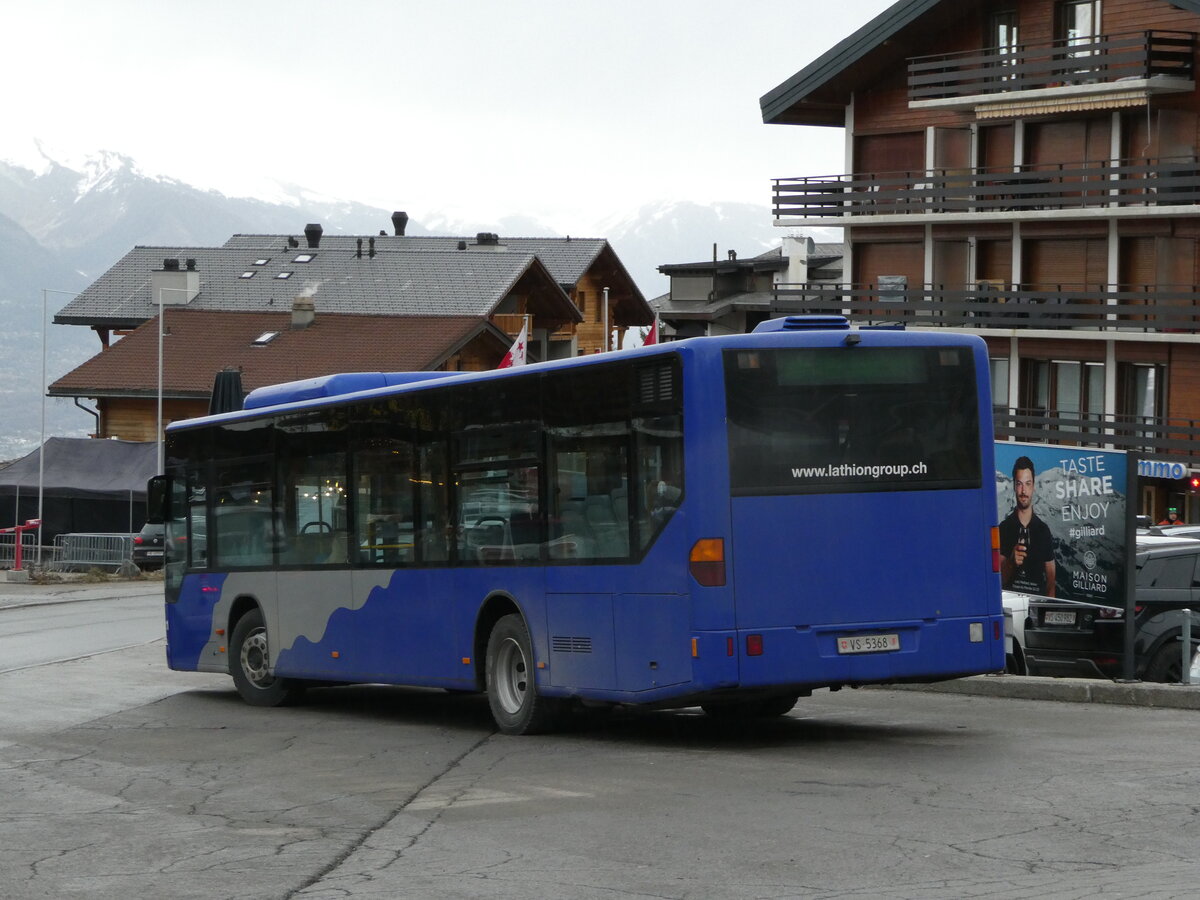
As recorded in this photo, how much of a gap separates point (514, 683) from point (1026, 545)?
5.06 meters

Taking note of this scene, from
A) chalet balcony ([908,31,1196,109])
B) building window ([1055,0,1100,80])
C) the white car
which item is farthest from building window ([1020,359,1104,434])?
the white car

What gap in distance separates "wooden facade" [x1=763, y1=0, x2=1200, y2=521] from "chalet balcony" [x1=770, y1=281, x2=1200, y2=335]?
8 cm

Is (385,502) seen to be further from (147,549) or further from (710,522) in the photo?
(147,549)

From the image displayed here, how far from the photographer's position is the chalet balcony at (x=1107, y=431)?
1757 inches

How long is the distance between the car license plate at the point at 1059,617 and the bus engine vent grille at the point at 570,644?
→ 5919 millimetres

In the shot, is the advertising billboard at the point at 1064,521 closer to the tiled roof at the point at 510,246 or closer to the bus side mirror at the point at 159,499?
the bus side mirror at the point at 159,499

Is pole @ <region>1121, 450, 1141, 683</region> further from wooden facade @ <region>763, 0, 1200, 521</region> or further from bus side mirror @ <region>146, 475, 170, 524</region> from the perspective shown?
wooden facade @ <region>763, 0, 1200, 521</region>

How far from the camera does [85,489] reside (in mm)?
56656

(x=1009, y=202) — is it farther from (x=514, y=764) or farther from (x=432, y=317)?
(x=514, y=764)

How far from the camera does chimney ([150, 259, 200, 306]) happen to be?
7238cm

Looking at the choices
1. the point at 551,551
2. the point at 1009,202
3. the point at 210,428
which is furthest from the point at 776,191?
the point at 551,551

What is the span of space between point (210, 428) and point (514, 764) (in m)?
7.81

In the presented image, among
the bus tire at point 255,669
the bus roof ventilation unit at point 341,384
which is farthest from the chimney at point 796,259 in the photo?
the bus roof ventilation unit at point 341,384

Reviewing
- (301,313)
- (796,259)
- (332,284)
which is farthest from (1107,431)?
(332,284)
